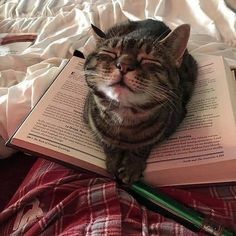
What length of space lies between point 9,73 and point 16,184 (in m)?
0.28

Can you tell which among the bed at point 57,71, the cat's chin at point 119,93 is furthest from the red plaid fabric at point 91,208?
the cat's chin at point 119,93

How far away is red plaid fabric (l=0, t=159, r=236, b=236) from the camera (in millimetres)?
607

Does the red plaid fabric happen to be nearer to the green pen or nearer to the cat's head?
the green pen

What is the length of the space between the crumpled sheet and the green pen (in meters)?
0.31

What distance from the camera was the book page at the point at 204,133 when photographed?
0.67 metres

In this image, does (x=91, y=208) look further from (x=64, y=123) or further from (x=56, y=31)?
(x=56, y=31)

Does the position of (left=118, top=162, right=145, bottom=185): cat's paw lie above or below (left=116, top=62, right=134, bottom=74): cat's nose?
below

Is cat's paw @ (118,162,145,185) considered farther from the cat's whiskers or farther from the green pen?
the cat's whiskers

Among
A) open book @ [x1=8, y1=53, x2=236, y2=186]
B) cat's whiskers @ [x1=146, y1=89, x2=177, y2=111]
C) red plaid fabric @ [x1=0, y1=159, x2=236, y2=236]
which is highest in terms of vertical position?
cat's whiskers @ [x1=146, y1=89, x2=177, y2=111]

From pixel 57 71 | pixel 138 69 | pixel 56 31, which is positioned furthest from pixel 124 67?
pixel 56 31

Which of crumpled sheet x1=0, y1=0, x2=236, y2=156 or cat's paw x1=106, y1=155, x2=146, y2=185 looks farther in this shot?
crumpled sheet x1=0, y1=0, x2=236, y2=156

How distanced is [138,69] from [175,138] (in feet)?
0.60

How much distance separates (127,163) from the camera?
2.33ft

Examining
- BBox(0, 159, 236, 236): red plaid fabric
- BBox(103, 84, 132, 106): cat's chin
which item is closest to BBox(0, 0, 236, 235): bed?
BBox(0, 159, 236, 236): red plaid fabric
